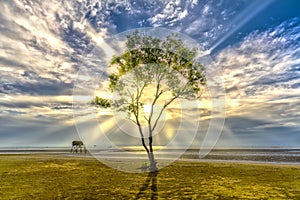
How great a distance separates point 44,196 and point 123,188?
6010 mm

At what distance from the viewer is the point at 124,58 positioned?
36.4m

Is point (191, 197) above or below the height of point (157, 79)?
below

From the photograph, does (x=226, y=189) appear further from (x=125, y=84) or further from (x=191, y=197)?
(x=125, y=84)

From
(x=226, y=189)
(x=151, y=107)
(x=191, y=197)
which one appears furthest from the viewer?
(x=151, y=107)

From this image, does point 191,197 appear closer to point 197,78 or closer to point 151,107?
point 151,107

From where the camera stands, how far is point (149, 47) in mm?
35594

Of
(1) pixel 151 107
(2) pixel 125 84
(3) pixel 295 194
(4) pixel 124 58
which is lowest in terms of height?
(3) pixel 295 194

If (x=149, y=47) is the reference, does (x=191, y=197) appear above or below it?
below

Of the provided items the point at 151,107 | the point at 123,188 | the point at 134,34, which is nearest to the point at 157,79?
the point at 151,107

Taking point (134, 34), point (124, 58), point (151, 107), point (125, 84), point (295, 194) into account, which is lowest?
point (295, 194)

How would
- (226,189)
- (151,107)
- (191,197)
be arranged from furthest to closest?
1. (151,107)
2. (226,189)
3. (191,197)

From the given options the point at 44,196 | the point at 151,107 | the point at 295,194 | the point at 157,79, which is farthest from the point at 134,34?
the point at 295,194

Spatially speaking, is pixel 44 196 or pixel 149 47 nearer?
pixel 44 196

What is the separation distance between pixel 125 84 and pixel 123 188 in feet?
57.5
